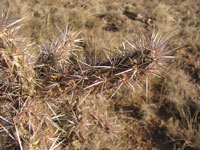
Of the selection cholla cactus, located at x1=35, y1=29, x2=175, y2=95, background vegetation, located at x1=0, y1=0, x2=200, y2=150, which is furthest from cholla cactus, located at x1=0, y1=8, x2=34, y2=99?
cholla cactus, located at x1=35, y1=29, x2=175, y2=95

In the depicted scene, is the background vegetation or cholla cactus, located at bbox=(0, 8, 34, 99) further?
the background vegetation

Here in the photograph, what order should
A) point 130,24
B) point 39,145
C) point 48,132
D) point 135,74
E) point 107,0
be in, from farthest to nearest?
point 107,0 → point 130,24 → point 48,132 → point 39,145 → point 135,74

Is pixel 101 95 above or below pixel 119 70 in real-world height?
below

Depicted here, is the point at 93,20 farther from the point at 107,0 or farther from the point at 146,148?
the point at 146,148

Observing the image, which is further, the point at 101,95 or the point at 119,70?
the point at 101,95

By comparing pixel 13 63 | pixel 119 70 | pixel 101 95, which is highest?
pixel 13 63

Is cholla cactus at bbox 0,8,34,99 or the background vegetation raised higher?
cholla cactus at bbox 0,8,34,99

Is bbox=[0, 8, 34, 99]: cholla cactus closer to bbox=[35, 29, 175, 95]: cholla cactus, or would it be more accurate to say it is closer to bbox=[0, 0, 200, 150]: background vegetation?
bbox=[0, 0, 200, 150]: background vegetation

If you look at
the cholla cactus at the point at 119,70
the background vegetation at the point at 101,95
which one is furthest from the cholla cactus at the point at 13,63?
the cholla cactus at the point at 119,70

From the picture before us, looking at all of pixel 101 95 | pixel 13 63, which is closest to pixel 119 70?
pixel 101 95

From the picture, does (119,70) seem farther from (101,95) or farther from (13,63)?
(13,63)

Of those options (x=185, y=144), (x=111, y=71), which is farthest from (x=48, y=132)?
(x=185, y=144)
